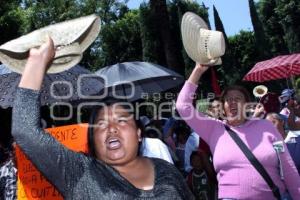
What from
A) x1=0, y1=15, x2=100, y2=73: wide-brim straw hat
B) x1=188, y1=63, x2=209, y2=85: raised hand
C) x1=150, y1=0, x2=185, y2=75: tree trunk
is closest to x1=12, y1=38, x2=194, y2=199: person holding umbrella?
x1=0, y1=15, x2=100, y2=73: wide-brim straw hat

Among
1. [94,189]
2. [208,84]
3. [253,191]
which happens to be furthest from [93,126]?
[208,84]

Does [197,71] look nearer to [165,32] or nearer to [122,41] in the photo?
[165,32]

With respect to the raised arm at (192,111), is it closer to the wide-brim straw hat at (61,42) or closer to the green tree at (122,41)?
the wide-brim straw hat at (61,42)

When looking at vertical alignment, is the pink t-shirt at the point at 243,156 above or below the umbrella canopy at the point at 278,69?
below

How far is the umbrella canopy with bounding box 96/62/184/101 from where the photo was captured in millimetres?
9023

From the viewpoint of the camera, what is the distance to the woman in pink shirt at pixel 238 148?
3883 millimetres

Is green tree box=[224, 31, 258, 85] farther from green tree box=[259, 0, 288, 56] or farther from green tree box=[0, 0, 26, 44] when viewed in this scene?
green tree box=[0, 0, 26, 44]

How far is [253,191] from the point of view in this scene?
3.86m

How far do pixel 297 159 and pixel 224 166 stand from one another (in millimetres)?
1037

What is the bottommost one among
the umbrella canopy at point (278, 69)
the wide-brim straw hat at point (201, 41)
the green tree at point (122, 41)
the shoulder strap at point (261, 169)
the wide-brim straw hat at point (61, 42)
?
the shoulder strap at point (261, 169)

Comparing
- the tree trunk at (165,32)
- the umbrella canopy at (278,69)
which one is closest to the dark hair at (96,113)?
the umbrella canopy at (278,69)

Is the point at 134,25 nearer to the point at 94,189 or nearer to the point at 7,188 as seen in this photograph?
the point at 7,188

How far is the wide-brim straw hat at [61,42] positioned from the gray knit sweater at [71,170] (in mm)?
252

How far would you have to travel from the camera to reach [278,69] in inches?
427
